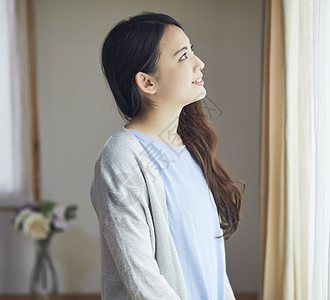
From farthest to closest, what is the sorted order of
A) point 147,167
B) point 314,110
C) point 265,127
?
point 265,127
point 314,110
point 147,167

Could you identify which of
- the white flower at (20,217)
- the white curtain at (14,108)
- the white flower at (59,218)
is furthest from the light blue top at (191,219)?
the white curtain at (14,108)

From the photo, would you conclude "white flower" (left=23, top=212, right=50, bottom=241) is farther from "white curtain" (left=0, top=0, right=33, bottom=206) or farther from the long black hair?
the long black hair

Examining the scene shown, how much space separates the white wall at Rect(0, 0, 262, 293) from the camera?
2855mm

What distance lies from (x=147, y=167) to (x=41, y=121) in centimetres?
208

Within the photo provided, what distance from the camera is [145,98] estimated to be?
3.79 feet

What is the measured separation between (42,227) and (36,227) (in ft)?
0.11

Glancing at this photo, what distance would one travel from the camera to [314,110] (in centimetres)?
145

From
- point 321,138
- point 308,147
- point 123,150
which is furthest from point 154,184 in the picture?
point 308,147

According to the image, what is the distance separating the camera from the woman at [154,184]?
1006 millimetres

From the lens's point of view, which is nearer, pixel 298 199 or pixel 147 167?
pixel 147 167

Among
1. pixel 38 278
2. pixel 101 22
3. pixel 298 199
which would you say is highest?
pixel 101 22

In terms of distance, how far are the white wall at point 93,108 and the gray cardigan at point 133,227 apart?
1.85 metres

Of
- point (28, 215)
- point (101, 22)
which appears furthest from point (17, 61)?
point (28, 215)

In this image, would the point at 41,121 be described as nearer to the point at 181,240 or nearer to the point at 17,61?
the point at 17,61
